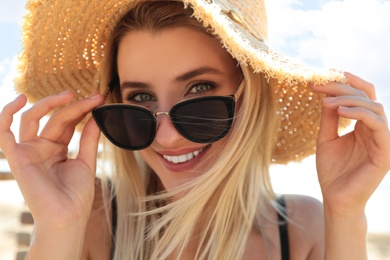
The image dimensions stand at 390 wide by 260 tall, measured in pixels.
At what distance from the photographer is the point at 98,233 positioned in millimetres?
2486

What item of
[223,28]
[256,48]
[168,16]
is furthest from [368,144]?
[168,16]

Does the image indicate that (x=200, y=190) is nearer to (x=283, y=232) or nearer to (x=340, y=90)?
(x=283, y=232)

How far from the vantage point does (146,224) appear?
2.50 m

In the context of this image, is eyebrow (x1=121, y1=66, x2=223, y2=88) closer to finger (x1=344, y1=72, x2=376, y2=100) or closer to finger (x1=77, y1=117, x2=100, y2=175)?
finger (x1=77, y1=117, x2=100, y2=175)

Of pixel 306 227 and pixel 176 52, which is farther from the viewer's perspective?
pixel 306 227

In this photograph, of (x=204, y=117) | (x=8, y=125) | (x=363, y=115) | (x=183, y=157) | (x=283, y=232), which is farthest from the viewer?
(x=283, y=232)

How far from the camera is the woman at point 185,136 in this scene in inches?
76.6

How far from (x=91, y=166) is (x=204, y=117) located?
572mm

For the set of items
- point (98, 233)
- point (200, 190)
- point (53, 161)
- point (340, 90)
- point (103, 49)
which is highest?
point (103, 49)

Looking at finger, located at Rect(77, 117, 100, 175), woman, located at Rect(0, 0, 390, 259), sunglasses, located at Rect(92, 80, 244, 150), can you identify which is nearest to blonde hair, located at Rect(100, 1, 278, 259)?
woman, located at Rect(0, 0, 390, 259)

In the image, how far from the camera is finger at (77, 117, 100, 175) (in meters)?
2.24

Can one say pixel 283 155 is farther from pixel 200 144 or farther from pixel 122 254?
pixel 122 254

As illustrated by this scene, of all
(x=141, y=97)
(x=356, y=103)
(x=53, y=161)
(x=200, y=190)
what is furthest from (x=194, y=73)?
(x=53, y=161)

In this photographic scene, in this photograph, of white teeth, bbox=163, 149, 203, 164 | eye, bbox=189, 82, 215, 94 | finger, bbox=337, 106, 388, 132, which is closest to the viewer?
finger, bbox=337, 106, 388, 132
